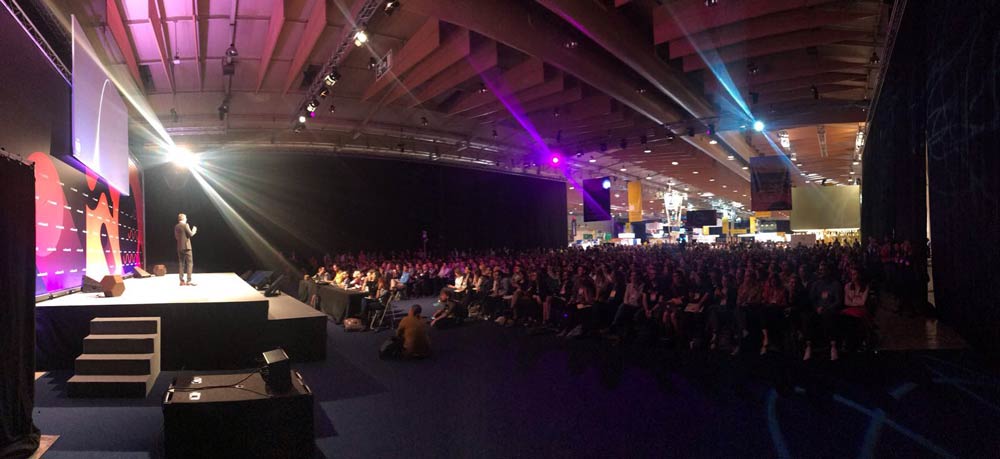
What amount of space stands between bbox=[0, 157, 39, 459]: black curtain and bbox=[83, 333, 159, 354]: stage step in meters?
1.67

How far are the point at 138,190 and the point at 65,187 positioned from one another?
6.19m

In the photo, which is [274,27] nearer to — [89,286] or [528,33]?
[528,33]

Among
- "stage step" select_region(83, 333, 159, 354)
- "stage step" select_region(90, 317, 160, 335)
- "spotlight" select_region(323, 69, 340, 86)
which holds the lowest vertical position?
"stage step" select_region(83, 333, 159, 354)

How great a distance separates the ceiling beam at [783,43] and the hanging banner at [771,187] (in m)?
6.75

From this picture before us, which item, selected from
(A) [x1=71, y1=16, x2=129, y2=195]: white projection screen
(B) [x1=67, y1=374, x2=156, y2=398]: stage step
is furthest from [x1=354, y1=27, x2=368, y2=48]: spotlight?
(B) [x1=67, y1=374, x2=156, y2=398]: stage step

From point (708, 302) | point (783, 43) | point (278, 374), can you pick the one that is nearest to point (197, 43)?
point (278, 374)

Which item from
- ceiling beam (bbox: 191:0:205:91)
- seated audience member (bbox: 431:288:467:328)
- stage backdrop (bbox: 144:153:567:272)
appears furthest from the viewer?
stage backdrop (bbox: 144:153:567:272)

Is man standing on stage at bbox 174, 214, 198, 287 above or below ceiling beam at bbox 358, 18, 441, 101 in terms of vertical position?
below

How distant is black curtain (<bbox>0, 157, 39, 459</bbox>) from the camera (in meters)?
3.35

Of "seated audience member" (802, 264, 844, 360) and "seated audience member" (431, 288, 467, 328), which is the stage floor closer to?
"seated audience member" (431, 288, 467, 328)

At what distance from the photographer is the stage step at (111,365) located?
204 inches

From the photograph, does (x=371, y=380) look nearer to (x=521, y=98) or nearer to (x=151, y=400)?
(x=151, y=400)

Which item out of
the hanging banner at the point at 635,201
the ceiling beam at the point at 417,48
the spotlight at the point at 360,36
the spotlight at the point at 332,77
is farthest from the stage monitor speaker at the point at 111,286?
the hanging banner at the point at 635,201

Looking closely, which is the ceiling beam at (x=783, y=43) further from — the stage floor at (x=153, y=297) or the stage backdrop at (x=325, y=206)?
the stage backdrop at (x=325, y=206)
